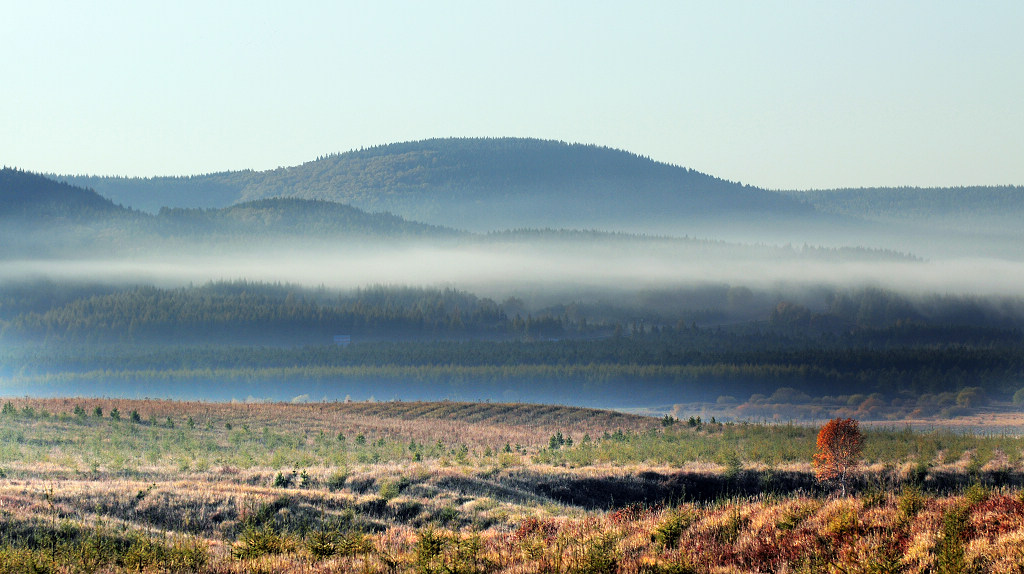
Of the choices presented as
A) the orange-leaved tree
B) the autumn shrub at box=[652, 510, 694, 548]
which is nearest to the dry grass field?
the autumn shrub at box=[652, 510, 694, 548]

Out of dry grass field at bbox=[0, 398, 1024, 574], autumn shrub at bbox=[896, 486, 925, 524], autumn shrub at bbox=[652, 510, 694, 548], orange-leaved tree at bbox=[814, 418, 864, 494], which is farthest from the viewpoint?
orange-leaved tree at bbox=[814, 418, 864, 494]

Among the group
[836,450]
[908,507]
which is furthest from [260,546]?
[836,450]

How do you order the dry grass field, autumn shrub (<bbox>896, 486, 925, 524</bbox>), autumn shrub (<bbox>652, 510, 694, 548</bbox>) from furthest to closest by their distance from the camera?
1. autumn shrub (<bbox>652, 510, 694, 548</bbox>)
2. autumn shrub (<bbox>896, 486, 925, 524</bbox>)
3. the dry grass field

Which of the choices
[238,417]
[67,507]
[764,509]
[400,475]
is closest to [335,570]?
[764,509]

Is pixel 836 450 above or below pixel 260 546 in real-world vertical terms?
below

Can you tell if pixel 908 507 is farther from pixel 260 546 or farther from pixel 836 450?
pixel 836 450

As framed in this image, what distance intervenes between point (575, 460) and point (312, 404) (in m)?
55.4

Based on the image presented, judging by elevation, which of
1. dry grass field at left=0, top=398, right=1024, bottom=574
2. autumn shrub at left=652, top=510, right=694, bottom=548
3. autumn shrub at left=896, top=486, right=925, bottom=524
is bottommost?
dry grass field at left=0, top=398, right=1024, bottom=574

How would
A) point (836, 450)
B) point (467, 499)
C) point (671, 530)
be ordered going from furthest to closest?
point (836, 450) → point (467, 499) → point (671, 530)

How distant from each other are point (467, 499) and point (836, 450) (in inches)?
662

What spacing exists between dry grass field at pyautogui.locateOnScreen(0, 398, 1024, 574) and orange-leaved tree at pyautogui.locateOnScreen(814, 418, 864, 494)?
189 centimetres

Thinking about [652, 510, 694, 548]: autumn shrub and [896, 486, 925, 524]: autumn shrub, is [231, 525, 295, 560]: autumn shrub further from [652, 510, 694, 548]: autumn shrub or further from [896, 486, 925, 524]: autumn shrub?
[896, 486, 925, 524]: autumn shrub

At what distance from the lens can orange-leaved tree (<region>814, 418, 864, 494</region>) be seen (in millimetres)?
47625

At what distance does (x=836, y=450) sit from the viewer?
1885 inches
